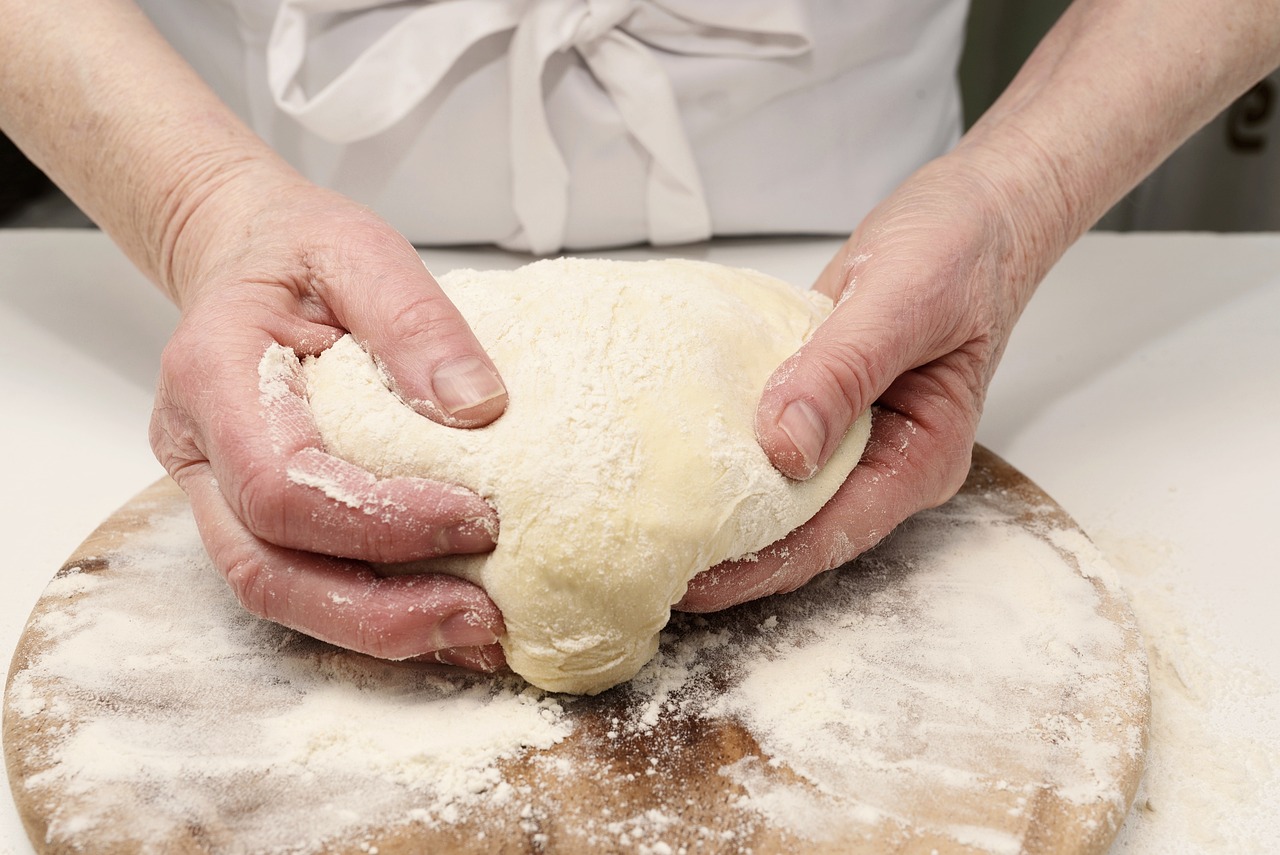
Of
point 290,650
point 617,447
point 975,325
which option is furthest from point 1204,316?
point 290,650

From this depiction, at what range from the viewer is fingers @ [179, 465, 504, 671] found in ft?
3.89

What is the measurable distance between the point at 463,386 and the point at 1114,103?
4.32ft

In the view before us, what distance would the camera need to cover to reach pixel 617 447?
1.22 m

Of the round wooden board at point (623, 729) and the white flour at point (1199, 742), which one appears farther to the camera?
the white flour at point (1199, 742)

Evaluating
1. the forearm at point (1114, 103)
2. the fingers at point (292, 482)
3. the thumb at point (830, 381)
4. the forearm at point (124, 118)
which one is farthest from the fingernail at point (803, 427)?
the forearm at point (124, 118)

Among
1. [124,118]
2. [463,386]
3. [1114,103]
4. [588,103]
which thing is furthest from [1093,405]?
[124,118]

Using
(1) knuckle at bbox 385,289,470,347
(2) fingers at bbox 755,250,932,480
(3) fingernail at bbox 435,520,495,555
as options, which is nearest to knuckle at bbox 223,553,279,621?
(3) fingernail at bbox 435,520,495,555

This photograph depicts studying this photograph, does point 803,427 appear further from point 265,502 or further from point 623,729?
point 265,502

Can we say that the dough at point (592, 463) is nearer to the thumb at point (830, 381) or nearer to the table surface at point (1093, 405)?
the thumb at point (830, 381)

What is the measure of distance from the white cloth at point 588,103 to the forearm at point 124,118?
0.24 meters

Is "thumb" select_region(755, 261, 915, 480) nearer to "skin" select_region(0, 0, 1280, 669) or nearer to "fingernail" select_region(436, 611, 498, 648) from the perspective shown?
"skin" select_region(0, 0, 1280, 669)

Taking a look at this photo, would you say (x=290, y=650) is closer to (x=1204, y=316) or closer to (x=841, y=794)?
(x=841, y=794)

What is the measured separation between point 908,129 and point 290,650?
1.81 meters

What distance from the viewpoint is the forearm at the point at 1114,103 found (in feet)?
5.79
